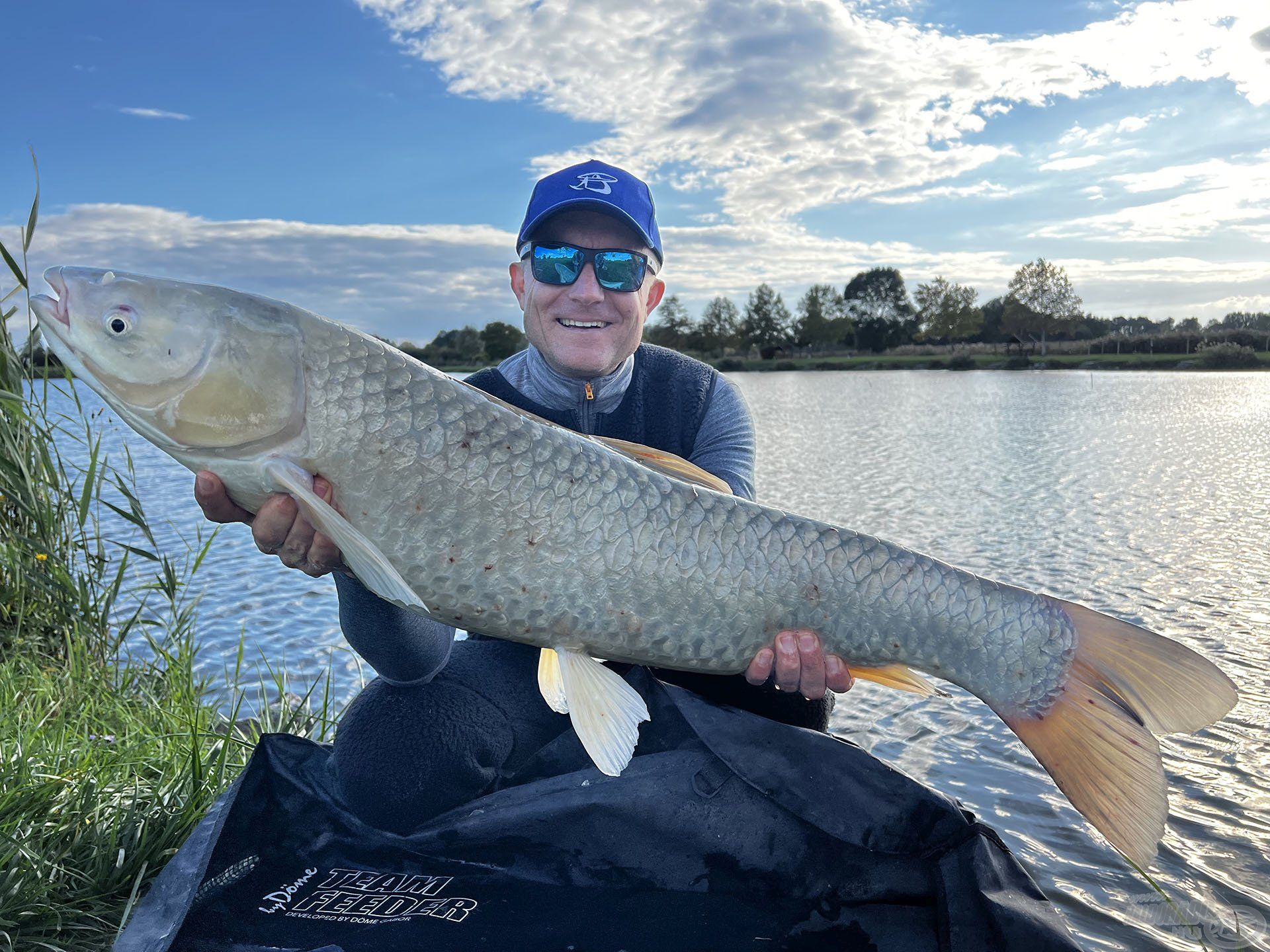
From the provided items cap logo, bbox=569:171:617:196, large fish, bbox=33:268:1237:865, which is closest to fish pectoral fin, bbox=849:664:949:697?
large fish, bbox=33:268:1237:865

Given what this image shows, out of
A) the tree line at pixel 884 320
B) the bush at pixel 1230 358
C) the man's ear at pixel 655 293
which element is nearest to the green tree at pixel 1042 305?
the tree line at pixel 884 320

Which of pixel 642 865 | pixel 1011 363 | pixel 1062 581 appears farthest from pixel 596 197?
pixel 1011 363

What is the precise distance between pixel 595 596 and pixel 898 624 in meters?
0.71

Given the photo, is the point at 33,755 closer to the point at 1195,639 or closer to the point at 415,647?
the point at 415,647

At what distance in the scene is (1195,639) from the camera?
5.45 meters

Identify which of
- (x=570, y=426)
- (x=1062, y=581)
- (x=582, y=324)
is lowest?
(x=1062, y=581)

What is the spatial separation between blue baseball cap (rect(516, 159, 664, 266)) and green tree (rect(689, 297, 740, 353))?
81626mm

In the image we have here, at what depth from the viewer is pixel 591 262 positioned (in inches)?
114

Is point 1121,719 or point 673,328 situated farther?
point 673,328

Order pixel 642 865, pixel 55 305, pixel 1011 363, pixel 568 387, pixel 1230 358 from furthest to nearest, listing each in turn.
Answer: pixel 1011 363, pixel 1230 358, pixel 568 387, pixel 642 865, pixel 55 305

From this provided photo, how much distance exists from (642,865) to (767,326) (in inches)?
3384

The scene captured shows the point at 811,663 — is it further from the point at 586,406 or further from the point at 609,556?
the point at 586,406

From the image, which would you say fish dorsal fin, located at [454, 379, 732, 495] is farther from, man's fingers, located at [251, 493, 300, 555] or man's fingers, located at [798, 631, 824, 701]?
man's fingers, located at [251, 493, 300, 555]

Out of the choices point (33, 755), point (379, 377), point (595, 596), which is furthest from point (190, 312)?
point (33, 755)
